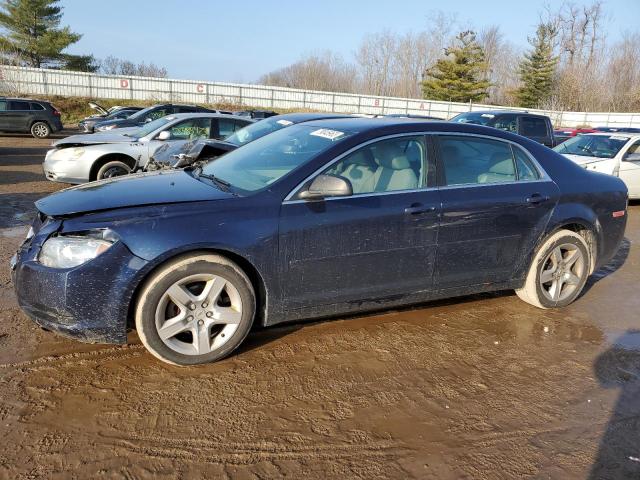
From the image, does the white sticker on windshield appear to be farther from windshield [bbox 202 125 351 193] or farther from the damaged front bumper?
the damaged front bumper

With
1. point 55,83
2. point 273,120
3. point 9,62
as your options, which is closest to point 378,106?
point 55,83

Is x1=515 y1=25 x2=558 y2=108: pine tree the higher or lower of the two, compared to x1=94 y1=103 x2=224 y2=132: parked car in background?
higher

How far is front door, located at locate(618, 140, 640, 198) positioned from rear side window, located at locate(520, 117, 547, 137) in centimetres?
348

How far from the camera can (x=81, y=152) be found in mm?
8438

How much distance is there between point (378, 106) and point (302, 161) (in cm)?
4060

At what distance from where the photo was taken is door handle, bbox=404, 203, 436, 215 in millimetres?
3777

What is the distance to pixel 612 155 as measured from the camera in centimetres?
1023

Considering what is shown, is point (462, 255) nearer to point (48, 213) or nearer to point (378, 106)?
point (48, 213)

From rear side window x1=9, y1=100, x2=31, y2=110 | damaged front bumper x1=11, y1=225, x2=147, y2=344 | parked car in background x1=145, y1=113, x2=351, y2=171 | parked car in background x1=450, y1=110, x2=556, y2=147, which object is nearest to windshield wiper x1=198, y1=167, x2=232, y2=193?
damaged front bumper x1=11, y1=225, x2=147, y2=344

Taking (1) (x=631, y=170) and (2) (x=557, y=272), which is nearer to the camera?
(2) (x=557, y=272)

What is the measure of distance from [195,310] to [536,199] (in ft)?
9.74

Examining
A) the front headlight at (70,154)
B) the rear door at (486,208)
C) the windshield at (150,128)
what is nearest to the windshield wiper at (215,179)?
the rear door at (486,208)

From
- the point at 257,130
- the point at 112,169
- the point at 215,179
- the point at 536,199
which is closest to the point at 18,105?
the point at 112,169

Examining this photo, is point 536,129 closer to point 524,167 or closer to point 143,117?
point 524,167
